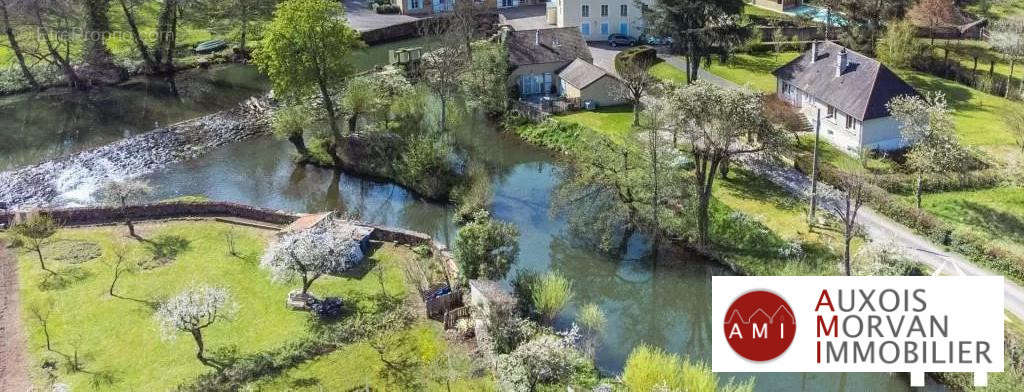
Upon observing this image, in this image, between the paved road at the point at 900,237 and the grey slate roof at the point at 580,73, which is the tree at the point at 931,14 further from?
the paved road at the point at 900,237

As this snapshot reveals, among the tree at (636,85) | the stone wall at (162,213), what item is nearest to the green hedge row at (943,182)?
the tree at (636,85)

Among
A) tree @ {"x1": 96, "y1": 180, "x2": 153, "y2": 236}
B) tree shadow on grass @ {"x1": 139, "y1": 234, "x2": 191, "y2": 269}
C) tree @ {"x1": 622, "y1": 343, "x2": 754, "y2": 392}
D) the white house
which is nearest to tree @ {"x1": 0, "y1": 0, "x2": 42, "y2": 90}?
tree @ {"x1": 96, "y1": 180, "x2": 153, "y2": 236}

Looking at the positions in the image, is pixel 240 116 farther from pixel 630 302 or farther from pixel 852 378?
pixel 852 378

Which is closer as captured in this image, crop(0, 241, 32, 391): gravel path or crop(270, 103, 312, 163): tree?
crop(0, 241, 32, 391): gravel path

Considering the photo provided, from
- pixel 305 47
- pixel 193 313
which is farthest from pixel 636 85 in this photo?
pixel 193 313

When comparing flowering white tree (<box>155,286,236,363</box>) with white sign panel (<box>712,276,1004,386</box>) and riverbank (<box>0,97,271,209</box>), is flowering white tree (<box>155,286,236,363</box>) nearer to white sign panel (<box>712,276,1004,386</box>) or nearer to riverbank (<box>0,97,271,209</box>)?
white sign panel (<box>712,276,1004,386</box>)

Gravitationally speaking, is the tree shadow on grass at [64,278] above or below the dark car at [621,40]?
below
